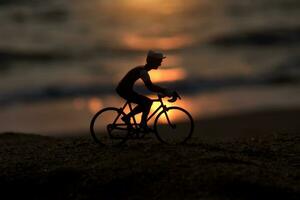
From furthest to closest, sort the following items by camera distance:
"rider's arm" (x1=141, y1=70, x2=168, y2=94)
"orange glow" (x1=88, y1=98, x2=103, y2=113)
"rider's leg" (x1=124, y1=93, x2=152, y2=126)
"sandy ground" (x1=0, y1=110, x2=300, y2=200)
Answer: "orange glow" (x1=88, y1=98, x2=103, y2=113) < "rider's leg" (x1=124, y1=93, x2=152, y2=126) < "rider's arm" (x1=141, y1=70, x2=168, y2=94) < "sandy ground" (x1=0, y1=110, x2=300, y2=200)

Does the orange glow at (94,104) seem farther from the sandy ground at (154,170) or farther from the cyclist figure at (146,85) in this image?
the cyclist figure at (146,85)

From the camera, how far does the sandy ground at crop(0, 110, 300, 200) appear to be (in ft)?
42.1

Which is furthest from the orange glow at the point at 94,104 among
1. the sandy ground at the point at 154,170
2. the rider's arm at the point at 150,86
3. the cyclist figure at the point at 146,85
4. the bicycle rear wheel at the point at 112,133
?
the rider's arm at the point at 150,86

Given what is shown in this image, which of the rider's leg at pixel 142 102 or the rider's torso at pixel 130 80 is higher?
the rider's torso at pixel 130 80

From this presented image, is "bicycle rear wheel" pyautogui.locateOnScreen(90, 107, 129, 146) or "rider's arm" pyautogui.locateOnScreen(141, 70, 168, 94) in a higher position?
"rider's arm" pyautogui.locateOnScreen(141, 70, 168, 94)

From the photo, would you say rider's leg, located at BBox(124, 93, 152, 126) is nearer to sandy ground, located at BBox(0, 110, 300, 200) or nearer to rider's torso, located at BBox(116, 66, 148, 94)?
rider's torso, located at BBox(116, 66, 148, 94)

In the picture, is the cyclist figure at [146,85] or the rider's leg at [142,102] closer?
the cyclist figure at [146,85]

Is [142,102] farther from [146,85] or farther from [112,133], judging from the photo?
[112,133]

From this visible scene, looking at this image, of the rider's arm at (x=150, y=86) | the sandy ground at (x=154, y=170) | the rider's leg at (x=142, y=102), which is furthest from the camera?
the rider's leg at (x=142, y=102)

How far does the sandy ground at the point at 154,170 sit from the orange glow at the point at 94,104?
1570 cm

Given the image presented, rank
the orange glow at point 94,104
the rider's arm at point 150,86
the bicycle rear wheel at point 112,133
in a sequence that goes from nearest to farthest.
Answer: the rider's arm at point 150,86 → the bicycle rear wheel at point 112,133 → the orange glow at point 94,104

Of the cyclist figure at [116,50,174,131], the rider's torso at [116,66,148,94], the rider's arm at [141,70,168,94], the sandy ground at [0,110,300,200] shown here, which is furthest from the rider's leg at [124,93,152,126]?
the sandy ground at [0,110,300,200]

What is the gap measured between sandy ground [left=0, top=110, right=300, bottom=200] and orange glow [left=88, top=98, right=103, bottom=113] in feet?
51.5

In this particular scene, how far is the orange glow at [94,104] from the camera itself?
109 feet
